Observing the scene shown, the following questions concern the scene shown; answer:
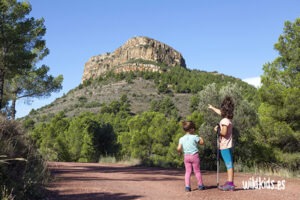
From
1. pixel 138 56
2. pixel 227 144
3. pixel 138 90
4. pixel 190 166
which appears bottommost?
pixel 190 166

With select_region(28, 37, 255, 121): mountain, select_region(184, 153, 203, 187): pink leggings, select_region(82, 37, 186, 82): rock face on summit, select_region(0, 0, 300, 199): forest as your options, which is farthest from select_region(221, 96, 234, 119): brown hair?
select_region(82, 37, 186, 82): rock face on summit

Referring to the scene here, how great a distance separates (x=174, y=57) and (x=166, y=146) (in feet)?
475

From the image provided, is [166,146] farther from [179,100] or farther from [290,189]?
[179,100]

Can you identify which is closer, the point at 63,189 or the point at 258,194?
the point at 258,194

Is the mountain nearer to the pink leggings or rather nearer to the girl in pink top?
the girl in pink top

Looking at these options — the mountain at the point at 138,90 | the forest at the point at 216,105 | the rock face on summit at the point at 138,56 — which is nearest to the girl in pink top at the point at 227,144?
the forest at the point at 216,105

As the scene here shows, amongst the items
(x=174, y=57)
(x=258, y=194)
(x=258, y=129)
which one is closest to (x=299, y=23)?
(x=258, y=129)

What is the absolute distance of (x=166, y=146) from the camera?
114ft

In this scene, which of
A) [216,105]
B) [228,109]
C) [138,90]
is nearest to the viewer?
[228,109]

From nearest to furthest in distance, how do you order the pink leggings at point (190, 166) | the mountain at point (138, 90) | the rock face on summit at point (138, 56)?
1. the pink leggings at point (190, 166)
2. the mountain at point (138, 90)
3. the rock face on summit at point (138, 56)

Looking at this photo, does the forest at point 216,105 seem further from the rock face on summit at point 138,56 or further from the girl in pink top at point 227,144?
the rock face on summit at point 138,56

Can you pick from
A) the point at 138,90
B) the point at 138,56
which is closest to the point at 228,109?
the point at 138,90

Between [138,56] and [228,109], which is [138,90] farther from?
[228,109]

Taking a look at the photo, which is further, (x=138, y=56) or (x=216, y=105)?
(x=138, y=56)
